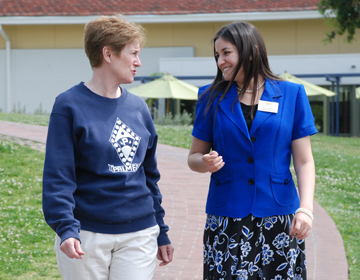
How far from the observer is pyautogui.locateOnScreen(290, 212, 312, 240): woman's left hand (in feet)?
8.09

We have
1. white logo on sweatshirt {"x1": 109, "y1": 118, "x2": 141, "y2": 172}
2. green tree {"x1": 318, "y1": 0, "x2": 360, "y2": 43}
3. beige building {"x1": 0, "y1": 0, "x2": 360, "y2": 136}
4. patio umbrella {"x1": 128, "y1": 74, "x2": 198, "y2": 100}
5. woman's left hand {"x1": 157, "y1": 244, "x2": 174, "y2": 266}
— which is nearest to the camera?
white logo on sweatshirt {"x1": 109, "y1": 118, "x2": 141, "y2": 172}

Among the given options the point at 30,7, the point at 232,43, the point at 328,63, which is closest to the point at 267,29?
the point at 328,63

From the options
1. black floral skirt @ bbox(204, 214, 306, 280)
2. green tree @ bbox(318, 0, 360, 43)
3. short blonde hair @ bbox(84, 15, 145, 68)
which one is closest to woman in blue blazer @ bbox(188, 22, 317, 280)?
black floral skirt @ bbox(204, 214, 306, 280)

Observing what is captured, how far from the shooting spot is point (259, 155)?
8.47 ft

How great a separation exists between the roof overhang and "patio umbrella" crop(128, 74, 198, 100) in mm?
5342

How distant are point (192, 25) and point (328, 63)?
267 inches

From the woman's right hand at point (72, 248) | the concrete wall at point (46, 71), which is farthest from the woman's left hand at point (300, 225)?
the concrete wall at point (46, 71)

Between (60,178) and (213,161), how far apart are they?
0.70 meters

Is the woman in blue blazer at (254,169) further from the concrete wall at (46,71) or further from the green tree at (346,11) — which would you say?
the concrete wall at (46,71)

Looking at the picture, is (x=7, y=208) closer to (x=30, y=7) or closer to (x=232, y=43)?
(x=232, y=43)

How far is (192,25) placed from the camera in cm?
2609

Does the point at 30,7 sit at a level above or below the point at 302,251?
above

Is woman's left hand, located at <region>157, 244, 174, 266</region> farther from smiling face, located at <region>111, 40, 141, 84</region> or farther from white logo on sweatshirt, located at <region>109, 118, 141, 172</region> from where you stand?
smiling face, located at <region>111, 40, 141, 84</region>

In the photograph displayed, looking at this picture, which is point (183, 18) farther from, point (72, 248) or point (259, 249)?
point (72, 248)
